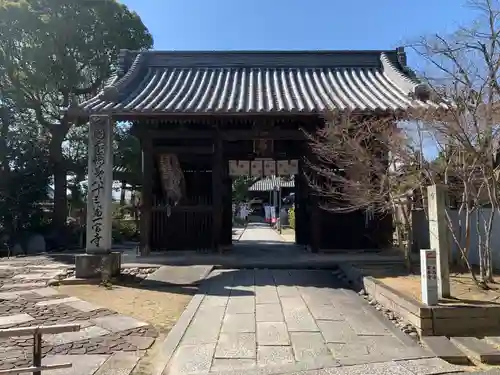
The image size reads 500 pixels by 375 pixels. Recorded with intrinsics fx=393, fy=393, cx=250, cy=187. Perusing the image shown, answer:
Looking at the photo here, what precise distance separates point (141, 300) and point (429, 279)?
14.9 feet

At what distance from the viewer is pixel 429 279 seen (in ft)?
16.6

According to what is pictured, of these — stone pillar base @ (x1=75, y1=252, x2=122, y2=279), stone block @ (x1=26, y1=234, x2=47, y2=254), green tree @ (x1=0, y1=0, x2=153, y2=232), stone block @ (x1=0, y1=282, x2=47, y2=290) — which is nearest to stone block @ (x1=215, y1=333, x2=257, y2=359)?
stone pillar base @ (x1=75, y1=252, x2=122, y2=279)

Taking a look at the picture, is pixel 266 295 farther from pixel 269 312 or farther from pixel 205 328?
pixel 205 328

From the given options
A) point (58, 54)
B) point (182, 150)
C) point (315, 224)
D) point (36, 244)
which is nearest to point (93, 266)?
point (182, 150)

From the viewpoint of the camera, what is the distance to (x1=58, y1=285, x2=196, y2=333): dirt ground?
5.73 meters

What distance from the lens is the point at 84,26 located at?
18.0 metres

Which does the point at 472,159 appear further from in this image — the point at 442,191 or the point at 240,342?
the point at 240,342

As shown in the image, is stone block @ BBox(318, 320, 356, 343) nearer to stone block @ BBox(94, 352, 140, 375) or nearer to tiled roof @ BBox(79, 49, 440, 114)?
stone block @ BBox(94, 352, 140, 375)

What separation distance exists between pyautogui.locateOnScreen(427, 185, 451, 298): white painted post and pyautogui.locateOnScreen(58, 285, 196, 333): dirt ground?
12.2ft

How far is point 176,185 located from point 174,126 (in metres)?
1.66

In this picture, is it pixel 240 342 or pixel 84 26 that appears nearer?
pixel 240 342

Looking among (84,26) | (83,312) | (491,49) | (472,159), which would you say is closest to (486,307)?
(472,159)

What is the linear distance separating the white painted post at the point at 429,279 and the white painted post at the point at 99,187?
20.2ft

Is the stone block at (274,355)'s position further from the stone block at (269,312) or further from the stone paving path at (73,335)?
the stone paving path at (73,335)
